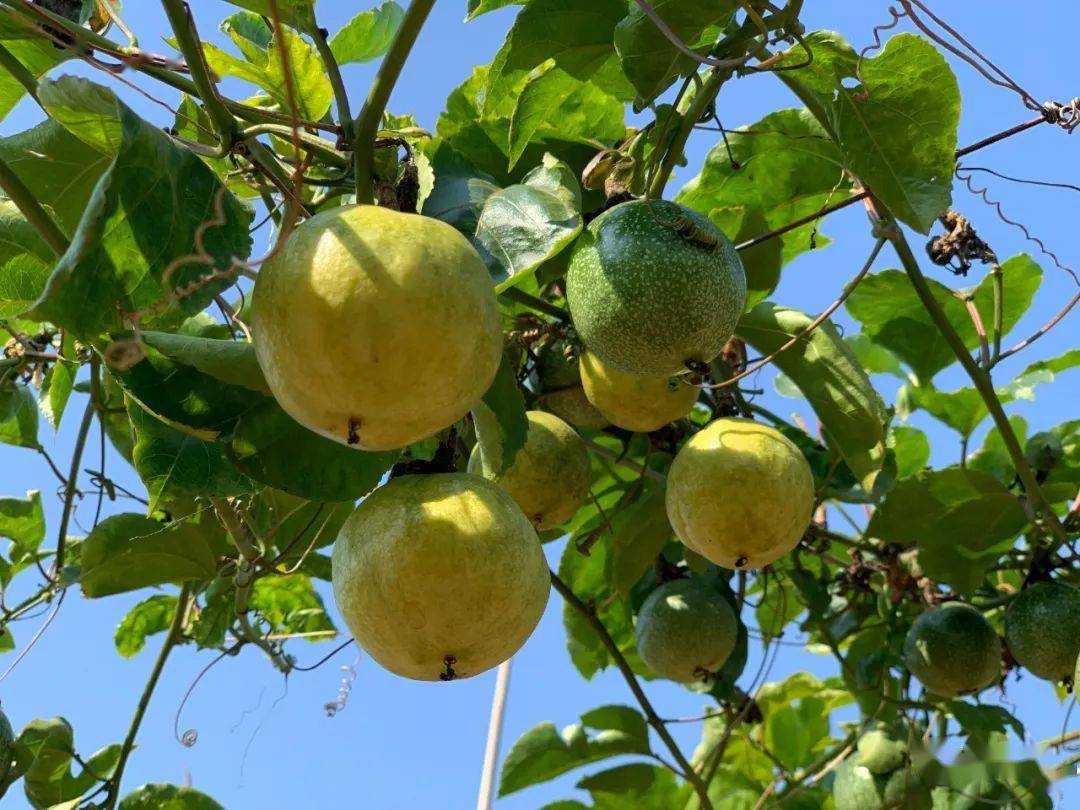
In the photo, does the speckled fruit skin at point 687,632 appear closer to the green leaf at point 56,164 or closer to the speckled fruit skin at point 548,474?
the speckled fruit skin at point 548,474

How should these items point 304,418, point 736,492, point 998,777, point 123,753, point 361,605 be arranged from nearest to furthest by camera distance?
1. point 304,418
2. point 361,605
3. point 736,492
4. point 123,753
5. point 998,777

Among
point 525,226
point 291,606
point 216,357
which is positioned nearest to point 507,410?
point 525,226

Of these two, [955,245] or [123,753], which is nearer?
[955,245]

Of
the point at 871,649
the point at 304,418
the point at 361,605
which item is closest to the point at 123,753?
the point at 361,605

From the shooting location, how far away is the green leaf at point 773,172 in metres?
1.87

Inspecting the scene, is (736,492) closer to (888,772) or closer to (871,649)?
(888,772)

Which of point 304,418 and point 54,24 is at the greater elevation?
point 54,24

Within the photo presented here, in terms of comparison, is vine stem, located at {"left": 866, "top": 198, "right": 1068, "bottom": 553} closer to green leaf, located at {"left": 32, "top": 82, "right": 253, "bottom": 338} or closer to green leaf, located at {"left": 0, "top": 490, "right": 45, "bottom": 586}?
green leaf, located at {"left": 32, "top": 82, "right": 253, "bottom": 338}

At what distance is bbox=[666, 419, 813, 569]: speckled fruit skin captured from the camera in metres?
1.58

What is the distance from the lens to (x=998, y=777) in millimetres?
2436

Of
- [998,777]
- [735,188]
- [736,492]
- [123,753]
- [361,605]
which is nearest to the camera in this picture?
[361,605]

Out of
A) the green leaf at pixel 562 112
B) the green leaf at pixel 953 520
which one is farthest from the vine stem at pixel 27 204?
the green leaf at pixel 953 520

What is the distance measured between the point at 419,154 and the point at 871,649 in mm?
1877

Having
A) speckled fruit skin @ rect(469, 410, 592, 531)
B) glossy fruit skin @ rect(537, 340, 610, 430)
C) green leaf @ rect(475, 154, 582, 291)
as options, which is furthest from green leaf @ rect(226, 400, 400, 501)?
glossy fruit skin @ rect(537, 340, 610, 430)
